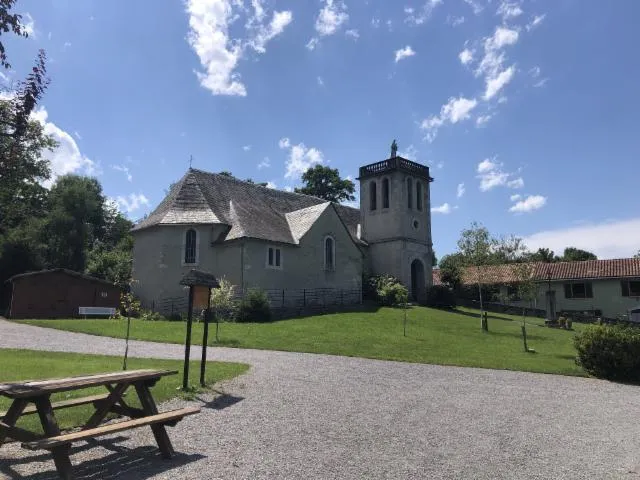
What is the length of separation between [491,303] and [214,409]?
38.9 metres

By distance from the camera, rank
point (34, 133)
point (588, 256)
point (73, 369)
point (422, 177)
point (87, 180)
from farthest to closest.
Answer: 1. point (588, 256)
2. point (87, 180)
3. point (422, 177)
4. point (73, 369)
5. point (34, 133)

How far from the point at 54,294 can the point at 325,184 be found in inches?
1280

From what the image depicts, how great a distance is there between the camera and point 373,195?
42.3 m

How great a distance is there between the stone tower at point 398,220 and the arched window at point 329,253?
722 cm

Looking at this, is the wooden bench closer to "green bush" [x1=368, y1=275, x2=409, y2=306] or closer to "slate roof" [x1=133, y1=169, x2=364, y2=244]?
"slate roof" [x1=133, y1=169, x2=364, y2=244]

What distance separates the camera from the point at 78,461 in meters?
5.74

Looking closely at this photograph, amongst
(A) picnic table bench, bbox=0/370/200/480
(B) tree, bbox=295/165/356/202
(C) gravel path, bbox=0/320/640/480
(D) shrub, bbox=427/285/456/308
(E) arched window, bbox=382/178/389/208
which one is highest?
(B) tree, bbox=295/165/356/202

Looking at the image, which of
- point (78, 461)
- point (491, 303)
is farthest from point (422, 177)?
point (78, 461)

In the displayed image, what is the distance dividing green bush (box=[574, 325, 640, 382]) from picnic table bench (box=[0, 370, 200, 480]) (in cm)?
1255

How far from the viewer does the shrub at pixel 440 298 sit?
39.2m

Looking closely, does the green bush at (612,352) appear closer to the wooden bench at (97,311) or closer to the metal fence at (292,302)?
the metal fence at (292,302)

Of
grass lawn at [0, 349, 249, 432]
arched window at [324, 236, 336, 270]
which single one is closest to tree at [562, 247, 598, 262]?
arched window at [324, 236, 336, 270]

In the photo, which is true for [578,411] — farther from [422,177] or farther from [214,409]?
[422,177]

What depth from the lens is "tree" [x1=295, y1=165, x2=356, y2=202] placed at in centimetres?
5678
